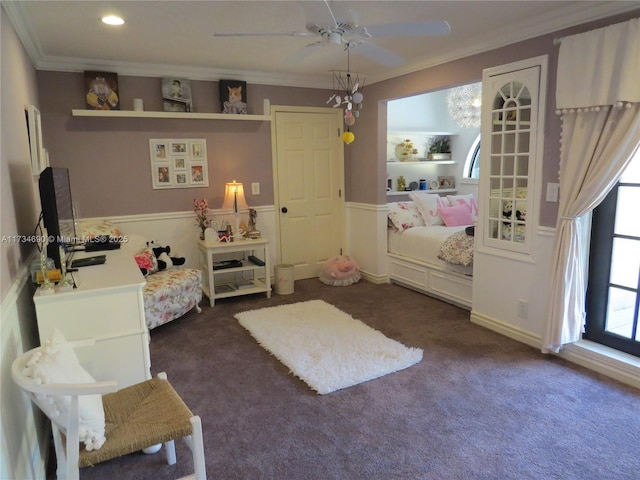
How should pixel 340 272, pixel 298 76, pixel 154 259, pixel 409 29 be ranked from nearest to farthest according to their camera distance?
pixel 409 29, pixel 154 259, pixel 298 76, pixel 340 272

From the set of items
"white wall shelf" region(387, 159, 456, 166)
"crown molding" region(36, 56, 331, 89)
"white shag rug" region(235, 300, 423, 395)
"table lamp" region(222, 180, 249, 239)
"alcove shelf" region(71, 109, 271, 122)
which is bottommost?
"white shag rug" region(235, 300, 423, 395)

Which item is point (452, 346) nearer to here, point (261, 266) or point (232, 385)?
point (232, 385)

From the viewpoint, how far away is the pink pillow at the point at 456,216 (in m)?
5.15

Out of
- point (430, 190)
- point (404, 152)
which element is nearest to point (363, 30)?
point (404, 152)

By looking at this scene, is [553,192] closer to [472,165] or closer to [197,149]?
[197,149]

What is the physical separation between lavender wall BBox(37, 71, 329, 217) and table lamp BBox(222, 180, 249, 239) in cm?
21

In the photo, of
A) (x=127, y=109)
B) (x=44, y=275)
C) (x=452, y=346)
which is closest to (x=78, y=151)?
(x=127, y=109)

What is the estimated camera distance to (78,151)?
4.14m

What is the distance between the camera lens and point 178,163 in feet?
14.9

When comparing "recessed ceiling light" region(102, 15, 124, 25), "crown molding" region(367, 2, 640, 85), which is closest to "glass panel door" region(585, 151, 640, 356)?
"crown molding" region(367, 2, 640, 85)

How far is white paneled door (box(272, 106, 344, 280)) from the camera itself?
16.8ft

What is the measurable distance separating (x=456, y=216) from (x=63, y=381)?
4465 millimetres

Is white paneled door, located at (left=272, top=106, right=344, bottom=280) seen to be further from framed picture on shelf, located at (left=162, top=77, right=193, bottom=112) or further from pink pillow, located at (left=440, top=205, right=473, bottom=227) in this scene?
pink pillow, located at (left=440, top=205, right=473, bottom=227)

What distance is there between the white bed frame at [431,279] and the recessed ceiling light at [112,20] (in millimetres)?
3437
